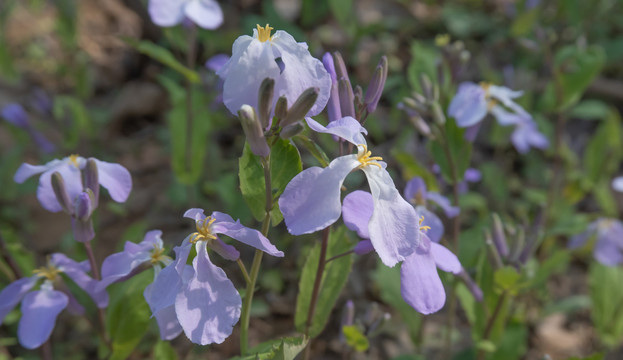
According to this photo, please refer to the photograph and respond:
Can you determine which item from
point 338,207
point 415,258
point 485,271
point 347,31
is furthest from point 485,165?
point 338,207

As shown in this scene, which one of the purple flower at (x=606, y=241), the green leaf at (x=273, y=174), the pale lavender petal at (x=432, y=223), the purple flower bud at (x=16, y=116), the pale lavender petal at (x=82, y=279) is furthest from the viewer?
the purple flower bud at (x=16, y=116)

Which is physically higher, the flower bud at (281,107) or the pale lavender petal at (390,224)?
the flower bud at (281,107)

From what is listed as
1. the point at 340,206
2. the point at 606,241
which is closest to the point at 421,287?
the point at 340,206

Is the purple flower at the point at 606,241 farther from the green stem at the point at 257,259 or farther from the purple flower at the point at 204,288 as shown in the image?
the purple flower at the point at 204,288

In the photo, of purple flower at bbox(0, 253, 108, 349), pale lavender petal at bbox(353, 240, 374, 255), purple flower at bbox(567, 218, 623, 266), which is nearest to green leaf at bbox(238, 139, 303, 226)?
pale lavender petal at bbox(353, 240, 374, 255)

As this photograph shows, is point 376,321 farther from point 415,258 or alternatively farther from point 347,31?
point 347,31

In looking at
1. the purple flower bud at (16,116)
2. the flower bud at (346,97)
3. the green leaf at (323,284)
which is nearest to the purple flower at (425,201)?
the green leaf at (323,284)

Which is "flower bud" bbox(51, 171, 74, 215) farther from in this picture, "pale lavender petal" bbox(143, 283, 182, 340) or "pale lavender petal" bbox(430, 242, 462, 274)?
"pale lavender petal" bbox(430, 242, 462, 274)
